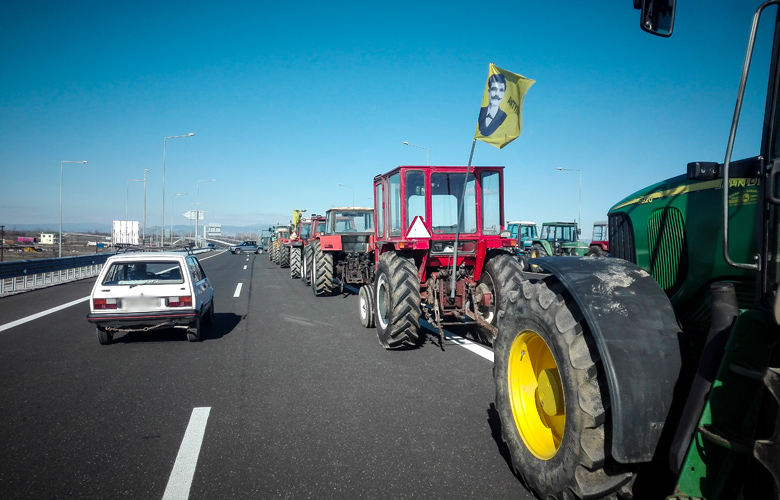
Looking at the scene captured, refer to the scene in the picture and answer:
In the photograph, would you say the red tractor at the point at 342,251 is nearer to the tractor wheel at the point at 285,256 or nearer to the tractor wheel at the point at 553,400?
the tractor wheel at the point at 553,400

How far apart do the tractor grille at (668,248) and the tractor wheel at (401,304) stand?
4234 mm

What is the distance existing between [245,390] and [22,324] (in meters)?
6.60

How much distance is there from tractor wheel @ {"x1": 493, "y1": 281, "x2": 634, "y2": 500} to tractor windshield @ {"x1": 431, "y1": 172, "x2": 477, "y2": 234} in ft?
15.1

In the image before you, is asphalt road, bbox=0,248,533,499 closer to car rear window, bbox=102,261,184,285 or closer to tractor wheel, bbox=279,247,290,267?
car rear window, bbox=102,261,184,285

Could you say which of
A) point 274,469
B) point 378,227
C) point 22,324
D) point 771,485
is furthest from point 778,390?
point 22,324

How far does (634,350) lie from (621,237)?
1.49m

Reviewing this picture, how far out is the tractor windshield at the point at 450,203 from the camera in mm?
8180

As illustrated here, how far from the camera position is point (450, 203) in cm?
834

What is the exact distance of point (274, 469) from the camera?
12.5ft

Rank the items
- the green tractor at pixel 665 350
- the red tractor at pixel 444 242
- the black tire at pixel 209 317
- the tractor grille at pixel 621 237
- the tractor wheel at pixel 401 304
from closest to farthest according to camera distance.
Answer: the green tractor at pixel 665 350 → the tractor grille at pixel 621 237 → the tractor wheel at pixel 401 304 → the red tractor at pixel 444 242 → the black tire at pixel 209 317

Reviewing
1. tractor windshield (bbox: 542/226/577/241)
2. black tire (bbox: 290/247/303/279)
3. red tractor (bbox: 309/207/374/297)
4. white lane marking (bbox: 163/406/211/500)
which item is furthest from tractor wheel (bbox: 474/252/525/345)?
tractor windshield (bbox: 542/226/577/241)

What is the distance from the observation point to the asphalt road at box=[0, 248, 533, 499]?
3604mm

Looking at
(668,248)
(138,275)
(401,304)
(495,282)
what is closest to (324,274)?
(138,275)

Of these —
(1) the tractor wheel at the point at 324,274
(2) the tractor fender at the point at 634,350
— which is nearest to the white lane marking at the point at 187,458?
(2) the tractor fender at the point at 634,350
